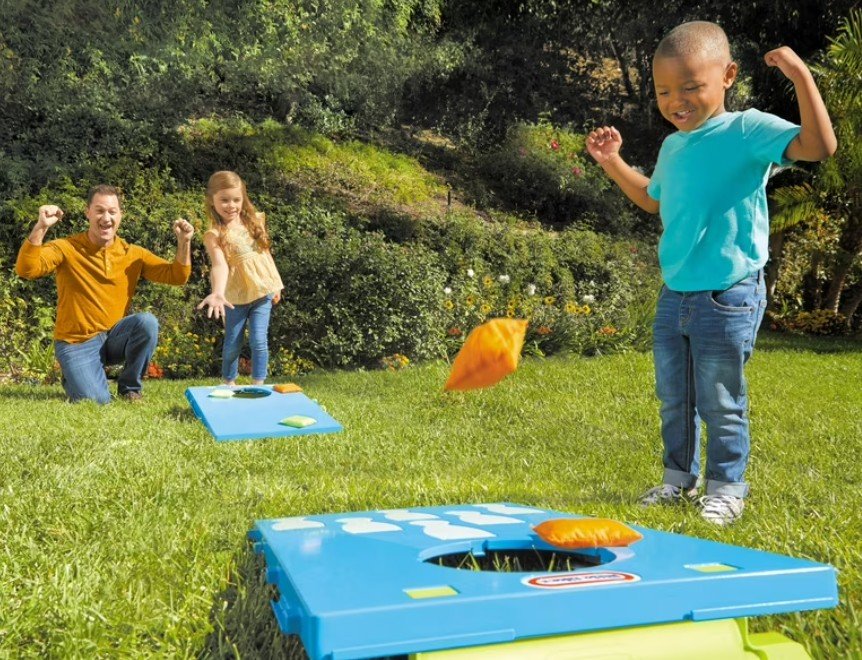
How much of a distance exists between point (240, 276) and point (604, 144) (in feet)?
11.7

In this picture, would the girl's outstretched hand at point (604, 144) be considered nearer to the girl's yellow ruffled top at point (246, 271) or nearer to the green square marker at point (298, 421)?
the green square marker at point (298, 421)

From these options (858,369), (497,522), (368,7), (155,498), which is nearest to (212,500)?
(155,498)

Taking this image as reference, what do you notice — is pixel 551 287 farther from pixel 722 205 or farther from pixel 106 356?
pixel 722 205

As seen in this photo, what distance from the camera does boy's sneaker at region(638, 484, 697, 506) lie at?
3.52 metres

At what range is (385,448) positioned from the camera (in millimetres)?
4738

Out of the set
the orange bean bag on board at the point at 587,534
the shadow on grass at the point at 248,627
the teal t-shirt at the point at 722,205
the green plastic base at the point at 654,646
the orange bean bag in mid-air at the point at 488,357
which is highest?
the teal t-shirt at the point at 722,205

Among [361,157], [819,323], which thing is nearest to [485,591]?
[819,323]

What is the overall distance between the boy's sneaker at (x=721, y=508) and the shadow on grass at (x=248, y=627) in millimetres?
1567

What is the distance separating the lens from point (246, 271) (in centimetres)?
664

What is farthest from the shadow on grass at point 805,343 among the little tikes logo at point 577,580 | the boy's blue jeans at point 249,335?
the little tikes logo at point 577,580

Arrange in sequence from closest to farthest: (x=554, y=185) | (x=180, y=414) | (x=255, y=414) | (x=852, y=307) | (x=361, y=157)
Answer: (x=255, y=414) < (x=180, y=414) < (x=852, y=307) < (x=361, y=157) < (x=554, y=185)

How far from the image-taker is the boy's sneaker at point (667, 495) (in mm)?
3523

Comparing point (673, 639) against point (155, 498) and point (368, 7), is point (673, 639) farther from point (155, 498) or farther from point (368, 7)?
point (368, 7)

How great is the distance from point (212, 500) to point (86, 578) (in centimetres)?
101
